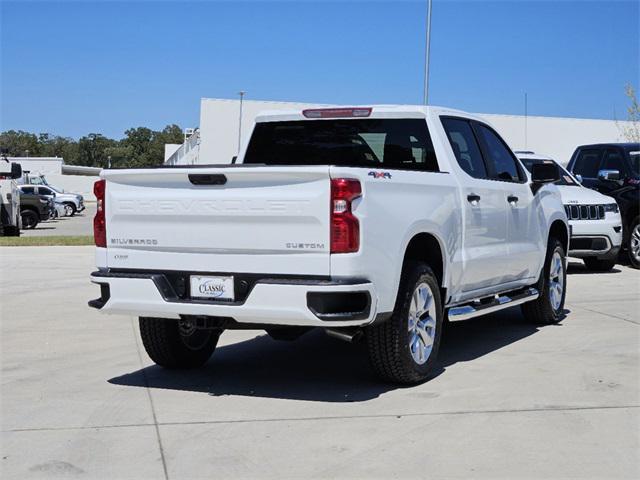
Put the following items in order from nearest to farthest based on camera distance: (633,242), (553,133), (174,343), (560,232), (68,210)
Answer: (174,343) → (560,232) → (633,242) → (68,210) → (553,133)

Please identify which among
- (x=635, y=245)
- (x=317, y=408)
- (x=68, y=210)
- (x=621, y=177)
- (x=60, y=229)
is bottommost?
(x=68, y=210)

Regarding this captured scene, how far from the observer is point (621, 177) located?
1584 centimetres

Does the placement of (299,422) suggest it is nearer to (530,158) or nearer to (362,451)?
(362,451)

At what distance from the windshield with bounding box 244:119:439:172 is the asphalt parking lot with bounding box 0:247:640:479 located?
166 cm

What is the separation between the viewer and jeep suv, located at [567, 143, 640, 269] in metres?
15.4

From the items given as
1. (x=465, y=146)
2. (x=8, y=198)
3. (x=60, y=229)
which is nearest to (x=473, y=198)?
(x=465, y=146)

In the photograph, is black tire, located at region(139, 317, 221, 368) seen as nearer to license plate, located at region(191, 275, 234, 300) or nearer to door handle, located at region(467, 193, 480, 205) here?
license plate, located at region(191, 275, 234, 300)

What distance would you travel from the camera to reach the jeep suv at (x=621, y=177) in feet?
50.6

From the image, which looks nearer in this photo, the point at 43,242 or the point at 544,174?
the point at 544,174

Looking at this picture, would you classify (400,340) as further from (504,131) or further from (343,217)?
(504,131)

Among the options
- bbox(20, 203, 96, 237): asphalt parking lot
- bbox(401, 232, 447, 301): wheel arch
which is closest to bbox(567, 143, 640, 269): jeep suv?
bbox(401, 232, 447, 301): wheel arch

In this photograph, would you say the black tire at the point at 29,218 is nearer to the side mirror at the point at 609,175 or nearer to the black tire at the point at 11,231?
the black tire at the point at 11,231

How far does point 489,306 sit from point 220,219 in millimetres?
2769

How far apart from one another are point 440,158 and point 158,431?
3.25 metres
